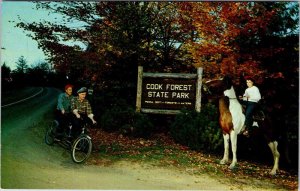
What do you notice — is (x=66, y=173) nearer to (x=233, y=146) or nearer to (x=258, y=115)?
(x=233, y=146)

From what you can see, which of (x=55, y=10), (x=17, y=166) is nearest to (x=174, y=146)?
(x=17, y=166)

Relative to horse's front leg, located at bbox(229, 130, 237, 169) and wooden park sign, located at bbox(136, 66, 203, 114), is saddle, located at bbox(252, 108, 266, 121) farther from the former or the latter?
wooden park sign, located at bbox(136, 66, 203, 114)

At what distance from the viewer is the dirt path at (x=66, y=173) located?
8.21m

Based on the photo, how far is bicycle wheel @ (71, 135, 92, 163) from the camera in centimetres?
857

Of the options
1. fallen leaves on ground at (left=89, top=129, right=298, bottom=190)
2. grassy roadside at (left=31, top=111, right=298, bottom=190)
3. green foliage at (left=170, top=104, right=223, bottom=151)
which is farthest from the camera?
green foliage at (left=170, top=104, right=223, bottom=151)

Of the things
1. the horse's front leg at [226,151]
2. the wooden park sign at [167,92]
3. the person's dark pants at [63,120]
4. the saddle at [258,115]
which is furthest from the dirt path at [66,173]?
the wooden park sign at [167,92]

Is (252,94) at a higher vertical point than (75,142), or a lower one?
higher

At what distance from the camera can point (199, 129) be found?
389 inches

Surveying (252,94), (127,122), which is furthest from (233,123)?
(127,122)

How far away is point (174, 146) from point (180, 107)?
1197 mm

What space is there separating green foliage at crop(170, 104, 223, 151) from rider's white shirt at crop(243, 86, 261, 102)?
96 cm

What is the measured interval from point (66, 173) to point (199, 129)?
3.59 metres

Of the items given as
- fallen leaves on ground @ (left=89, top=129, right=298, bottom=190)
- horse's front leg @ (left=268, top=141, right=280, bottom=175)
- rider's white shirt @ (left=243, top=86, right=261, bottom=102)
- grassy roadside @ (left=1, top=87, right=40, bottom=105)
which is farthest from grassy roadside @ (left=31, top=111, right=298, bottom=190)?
rider's white shirt @ (left=243, top=86, right=261, bottom=102)

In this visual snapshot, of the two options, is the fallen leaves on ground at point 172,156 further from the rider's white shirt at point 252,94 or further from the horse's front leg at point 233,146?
the rider's white shirt at point 252,94
